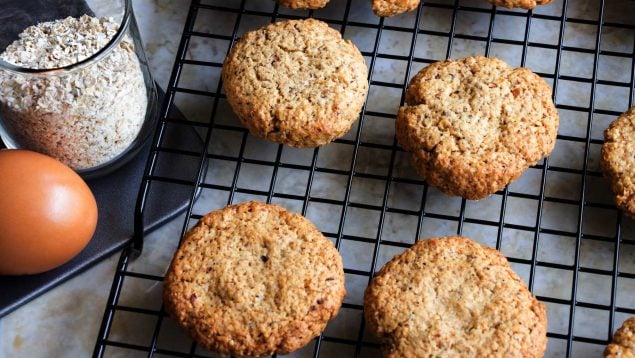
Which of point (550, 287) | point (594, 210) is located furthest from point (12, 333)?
point (594, 210)

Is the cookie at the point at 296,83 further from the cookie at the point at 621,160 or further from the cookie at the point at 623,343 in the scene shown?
the cookie at the point at 623,343

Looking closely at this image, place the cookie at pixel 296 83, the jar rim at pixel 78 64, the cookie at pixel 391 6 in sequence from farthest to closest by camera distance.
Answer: the cookie at pixel 391 6
the cookie at pixel 296 83
the jar rim at pixel 78 64

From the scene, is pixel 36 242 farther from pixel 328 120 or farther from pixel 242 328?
pixel 328 120

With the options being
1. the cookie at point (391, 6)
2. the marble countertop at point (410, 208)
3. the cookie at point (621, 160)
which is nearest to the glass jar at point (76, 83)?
the marble countertop at point (410, 208)

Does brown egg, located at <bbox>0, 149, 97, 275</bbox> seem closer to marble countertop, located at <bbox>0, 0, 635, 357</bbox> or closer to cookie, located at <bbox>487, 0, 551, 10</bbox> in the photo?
marble countertop, located at <bbox>0, 0, 635, 357</bbox>

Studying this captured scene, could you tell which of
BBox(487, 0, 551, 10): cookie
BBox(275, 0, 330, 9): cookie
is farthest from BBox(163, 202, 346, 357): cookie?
BBox(487, 0, 551, 10): cookie

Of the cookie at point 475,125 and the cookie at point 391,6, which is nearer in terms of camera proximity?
the cookie at point 475,125
